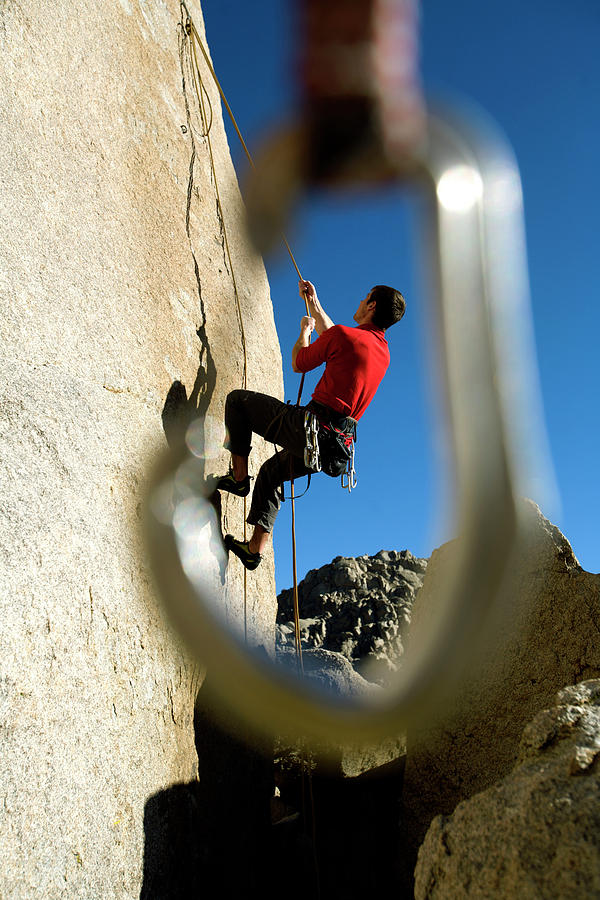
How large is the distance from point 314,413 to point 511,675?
5.86 ft

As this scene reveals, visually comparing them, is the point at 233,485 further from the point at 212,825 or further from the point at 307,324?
the point at 212,825

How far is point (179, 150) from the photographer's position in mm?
4430

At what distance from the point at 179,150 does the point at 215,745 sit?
A: 3803mm

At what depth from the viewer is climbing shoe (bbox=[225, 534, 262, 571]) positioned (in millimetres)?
3949

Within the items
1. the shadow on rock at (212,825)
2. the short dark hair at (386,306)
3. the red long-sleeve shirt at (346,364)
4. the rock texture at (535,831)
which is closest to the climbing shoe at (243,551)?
the shadow on rock at (212,825)

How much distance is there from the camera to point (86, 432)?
262 centimetres

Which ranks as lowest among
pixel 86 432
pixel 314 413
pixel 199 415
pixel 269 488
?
pixel 86 432

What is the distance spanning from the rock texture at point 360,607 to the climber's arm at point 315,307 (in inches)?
227

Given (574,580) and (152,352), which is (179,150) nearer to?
(152,352)

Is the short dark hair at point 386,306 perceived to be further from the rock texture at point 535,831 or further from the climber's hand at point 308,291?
the rock texture at point 535,831

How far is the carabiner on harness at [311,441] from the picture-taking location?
3686mm

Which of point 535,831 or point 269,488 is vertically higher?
point 269,488

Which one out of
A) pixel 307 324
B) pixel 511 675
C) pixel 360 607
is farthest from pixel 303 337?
pixel 360 607

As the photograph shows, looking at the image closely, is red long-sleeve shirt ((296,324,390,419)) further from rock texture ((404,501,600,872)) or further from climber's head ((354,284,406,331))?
rock texture ((404,501,600,872))
